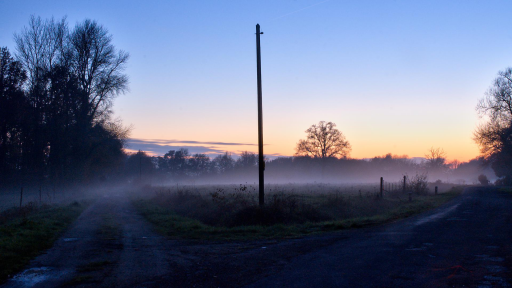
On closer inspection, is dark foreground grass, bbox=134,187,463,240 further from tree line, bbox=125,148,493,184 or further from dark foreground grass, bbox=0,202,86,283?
tree line, bbox=125,148,493,184

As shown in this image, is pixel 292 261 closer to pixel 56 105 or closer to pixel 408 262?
pixel 408 262

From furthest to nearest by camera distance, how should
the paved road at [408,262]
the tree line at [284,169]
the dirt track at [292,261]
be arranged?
the tree line at [284,169] < the dirt track at [292,261] < the paved road at [408,262]

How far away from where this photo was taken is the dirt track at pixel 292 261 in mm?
5648

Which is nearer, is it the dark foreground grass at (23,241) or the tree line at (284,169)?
the dark foreground grass at (23,241)

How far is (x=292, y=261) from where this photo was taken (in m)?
7.04

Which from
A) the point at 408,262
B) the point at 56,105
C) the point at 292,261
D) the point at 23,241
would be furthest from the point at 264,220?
the point at 56,105

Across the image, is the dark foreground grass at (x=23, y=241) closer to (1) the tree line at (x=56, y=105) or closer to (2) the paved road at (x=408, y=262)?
(2) the paved road at (x=408, y=262)

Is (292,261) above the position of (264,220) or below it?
above

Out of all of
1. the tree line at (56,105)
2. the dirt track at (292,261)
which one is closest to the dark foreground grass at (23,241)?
the dirt track at (292,261)

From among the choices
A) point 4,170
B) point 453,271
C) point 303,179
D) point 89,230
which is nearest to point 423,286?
point 453,271

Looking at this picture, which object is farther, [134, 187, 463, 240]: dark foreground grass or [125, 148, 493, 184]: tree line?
[125, 148, 493, 184]: tree line

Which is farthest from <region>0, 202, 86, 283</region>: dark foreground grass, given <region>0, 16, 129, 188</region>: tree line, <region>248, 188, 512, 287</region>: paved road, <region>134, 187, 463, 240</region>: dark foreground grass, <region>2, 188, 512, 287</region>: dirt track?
<region>0, 16, 129, 188</region>: tree line

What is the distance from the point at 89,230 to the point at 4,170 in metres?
25.8

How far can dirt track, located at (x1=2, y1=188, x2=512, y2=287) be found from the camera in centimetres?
565
